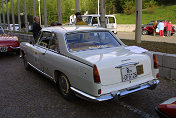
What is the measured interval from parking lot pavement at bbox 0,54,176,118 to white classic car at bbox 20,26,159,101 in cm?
36

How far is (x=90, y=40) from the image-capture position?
4301mm

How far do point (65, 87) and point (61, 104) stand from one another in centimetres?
35

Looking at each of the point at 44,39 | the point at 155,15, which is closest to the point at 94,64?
the point at 44,39

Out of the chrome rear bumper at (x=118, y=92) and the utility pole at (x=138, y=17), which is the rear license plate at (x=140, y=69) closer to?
the chrome rear bumper at (x=118, y=92)

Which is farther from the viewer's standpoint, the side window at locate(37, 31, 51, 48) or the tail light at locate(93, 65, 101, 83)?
the side window at locate(37, 31, 51, 48)

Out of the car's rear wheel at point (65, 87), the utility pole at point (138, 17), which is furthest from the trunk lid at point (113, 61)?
the utility pole at point (138, 17)

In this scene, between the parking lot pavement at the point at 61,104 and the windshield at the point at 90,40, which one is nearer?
the parking lot pavement at the point at 61,104

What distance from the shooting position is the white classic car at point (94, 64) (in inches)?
123

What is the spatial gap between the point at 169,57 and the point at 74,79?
2.98 meters

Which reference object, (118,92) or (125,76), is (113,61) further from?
(118,92)

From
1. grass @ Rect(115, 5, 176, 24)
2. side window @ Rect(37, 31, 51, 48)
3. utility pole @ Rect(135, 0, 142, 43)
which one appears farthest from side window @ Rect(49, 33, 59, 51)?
grass @ Rect(115, 5, 176, 24)

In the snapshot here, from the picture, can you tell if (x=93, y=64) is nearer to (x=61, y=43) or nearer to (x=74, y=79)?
(x=74, y=79)

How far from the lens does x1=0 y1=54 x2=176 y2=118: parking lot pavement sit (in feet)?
11.2

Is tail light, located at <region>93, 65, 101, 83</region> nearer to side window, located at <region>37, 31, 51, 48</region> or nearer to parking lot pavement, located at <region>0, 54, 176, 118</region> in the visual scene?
parking lot pavement, located at <region>0, 54, 176, 118</region>
